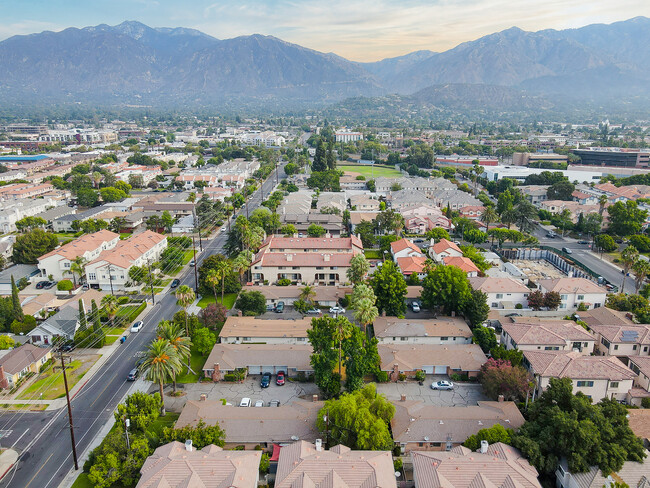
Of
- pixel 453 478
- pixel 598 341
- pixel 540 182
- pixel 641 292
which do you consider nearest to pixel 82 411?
pixel 453 478

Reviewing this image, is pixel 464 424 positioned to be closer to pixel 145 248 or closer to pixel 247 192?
pixel 145 248

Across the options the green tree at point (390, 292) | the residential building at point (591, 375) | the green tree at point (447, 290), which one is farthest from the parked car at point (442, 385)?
the green tree at point (447, 290)

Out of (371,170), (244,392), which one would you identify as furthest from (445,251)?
(371,170)

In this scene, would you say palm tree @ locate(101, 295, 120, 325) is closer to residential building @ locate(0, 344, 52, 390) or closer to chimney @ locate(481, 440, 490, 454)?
residential building @ locate(0, 344, 52, 390)

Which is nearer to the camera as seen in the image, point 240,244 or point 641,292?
point 641,292

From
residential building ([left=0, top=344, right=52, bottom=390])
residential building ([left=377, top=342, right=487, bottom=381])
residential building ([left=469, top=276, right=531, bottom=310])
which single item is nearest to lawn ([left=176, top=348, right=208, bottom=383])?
residential building ([left=0, top=344, right=52, bottom=390])

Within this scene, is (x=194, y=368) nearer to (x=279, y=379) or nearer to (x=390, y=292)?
(x=279, y=379)
